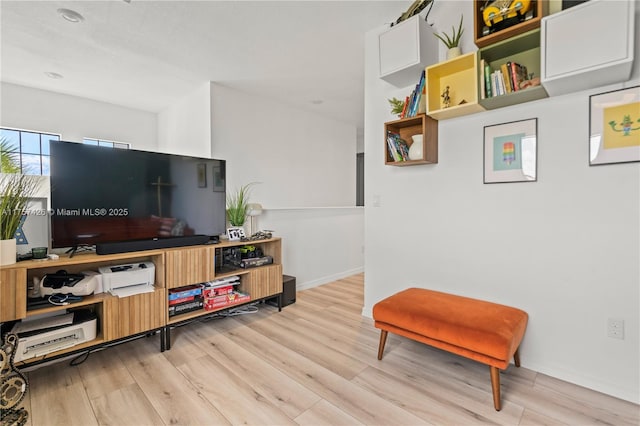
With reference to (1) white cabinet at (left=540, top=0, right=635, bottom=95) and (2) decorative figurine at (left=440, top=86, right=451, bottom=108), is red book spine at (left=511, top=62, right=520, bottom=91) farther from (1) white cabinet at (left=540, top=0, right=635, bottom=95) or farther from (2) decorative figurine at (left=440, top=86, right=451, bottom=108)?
(2) decorative figurine at (left=440, top=86, right=451, bottom=108)

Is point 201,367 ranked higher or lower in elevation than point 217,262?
lower

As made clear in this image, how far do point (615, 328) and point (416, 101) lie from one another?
1.87 meters

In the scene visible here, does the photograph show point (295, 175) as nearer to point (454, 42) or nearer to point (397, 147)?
point (397, 147)

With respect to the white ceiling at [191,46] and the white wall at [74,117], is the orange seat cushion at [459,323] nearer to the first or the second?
the white ceiling at [191,46]

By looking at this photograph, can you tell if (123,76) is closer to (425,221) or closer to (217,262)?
(217,262)

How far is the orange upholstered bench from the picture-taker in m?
1.60

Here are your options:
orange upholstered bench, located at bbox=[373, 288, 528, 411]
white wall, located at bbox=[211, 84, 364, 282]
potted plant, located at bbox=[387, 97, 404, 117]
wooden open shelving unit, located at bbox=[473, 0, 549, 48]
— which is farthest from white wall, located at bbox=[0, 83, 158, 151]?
wooden open shelving unit, located at bbox=[473, 0, 549, 48]

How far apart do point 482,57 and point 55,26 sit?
3.31m

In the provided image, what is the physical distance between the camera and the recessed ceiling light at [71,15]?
2273 millimetres

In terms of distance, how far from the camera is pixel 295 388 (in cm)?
179

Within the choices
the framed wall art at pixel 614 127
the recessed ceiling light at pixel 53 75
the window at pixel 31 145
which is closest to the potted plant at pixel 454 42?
the framed wall art at pixel 614 127

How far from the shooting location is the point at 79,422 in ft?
4.92

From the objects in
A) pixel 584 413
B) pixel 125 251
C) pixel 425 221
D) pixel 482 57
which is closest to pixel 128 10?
pixel 125 251

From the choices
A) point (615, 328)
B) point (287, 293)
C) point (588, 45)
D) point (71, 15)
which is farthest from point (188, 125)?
point (615, 328)
